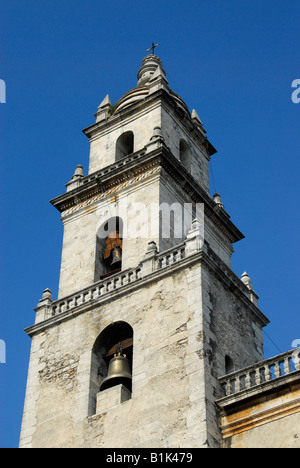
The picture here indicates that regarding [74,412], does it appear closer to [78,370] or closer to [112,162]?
[78,370]

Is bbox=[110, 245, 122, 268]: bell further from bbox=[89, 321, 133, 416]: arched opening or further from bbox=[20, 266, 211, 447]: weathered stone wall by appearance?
bbox=[89, 321, 133, 416]: arched opening

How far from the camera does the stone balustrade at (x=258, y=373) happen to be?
23172 mm

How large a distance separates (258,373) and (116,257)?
773 cm

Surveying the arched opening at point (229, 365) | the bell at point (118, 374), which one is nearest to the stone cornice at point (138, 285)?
the bell at point (118, 374)

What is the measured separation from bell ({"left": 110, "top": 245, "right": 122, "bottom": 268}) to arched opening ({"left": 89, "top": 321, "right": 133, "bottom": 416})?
3.59 meters

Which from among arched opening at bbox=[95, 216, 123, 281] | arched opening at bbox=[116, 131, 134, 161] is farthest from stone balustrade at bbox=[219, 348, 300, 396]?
arched opening at bbox=[116, 131, 134, 161]

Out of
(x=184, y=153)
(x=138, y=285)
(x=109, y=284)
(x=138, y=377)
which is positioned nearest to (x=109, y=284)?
(x=109, y=284)

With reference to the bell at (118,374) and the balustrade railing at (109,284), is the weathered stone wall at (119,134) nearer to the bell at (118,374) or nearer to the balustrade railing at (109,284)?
the balustrade railing at (109,284)

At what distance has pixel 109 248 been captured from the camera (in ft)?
100

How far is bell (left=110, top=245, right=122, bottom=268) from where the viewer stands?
2988 cm

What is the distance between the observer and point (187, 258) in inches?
1017

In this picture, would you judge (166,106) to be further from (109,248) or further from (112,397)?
(112,397)
